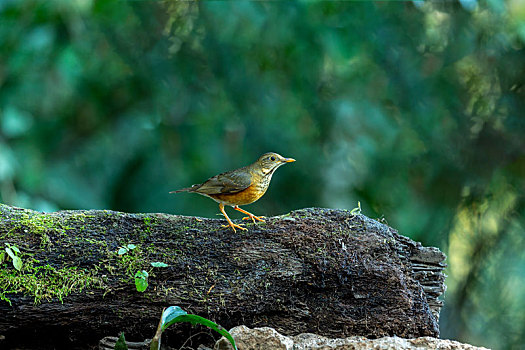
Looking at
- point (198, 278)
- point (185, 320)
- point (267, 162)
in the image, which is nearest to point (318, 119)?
point (267, 162)

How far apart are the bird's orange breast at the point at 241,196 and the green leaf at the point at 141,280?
525mm

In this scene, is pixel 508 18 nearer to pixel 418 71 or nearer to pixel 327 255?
pixel 418 71

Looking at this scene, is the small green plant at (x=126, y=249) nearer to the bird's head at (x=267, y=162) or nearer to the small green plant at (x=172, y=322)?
the small green plant at (x=172, y=322)

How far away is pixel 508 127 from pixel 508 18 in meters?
1.00

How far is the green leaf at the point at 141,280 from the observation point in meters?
2.20

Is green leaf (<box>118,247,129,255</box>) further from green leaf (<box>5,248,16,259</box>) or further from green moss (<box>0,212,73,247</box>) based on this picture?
green leaf (<box>5,248,16,259</box>)

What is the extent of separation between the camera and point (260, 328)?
217cm

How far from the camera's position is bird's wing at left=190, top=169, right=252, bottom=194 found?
2.52m

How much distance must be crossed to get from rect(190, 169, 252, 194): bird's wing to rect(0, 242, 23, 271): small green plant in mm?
806

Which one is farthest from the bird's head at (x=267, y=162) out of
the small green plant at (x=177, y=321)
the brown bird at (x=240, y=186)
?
the small green plant at (x=177, y=321)

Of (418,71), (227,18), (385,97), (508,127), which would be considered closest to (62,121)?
(227,18)

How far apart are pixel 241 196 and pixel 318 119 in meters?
3.01

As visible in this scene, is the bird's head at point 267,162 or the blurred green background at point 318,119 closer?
the bird's head at point 267,162

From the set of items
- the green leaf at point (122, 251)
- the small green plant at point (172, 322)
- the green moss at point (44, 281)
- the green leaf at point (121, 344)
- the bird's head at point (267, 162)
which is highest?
the bird's head at point (267, 162)
